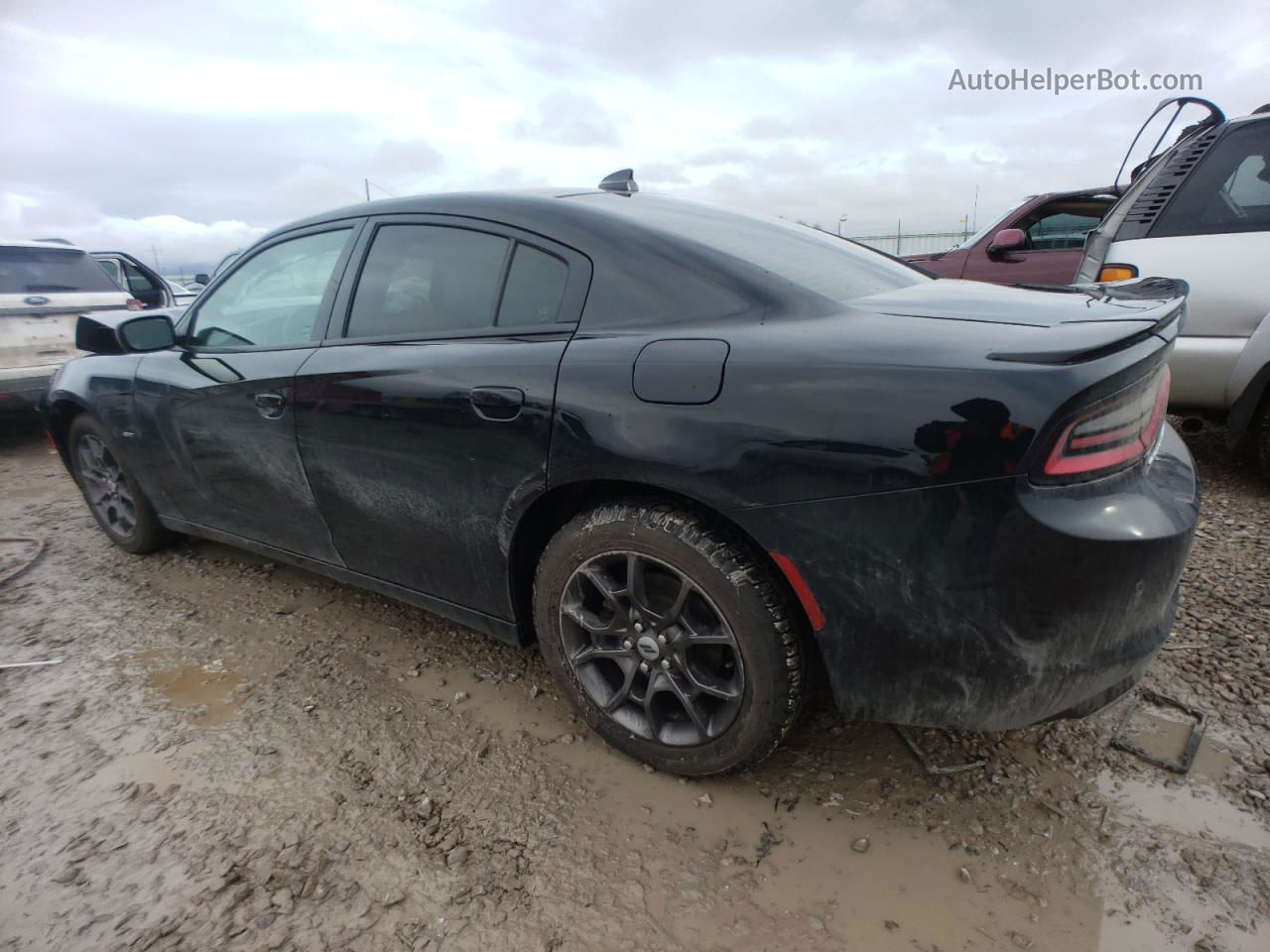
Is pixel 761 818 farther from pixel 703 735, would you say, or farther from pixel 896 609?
pixel 896 609

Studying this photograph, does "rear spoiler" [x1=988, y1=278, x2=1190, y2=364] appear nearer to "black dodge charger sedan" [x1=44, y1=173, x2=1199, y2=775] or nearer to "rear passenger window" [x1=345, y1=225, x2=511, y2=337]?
"black dodge charger sedan" [x1=44, y1=173, x2=1199, y2=775]

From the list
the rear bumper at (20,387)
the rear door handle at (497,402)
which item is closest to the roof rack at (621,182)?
the rear door handle at (497,402)

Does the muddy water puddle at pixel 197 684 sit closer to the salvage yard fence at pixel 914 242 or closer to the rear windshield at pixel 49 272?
the rear windshield at pixel 49 272

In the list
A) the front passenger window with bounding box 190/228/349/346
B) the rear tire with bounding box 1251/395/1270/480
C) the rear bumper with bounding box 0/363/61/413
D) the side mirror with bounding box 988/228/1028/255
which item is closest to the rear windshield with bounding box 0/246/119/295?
the rear bumper with bounding box 0/363/61/413

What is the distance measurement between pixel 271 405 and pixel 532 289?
112 centimetres

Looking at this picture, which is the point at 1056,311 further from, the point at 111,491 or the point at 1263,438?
the point at 111,491

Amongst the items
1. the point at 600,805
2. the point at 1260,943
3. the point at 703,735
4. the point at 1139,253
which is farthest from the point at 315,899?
the point at 1139,253

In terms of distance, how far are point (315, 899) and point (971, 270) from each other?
616 centimetres

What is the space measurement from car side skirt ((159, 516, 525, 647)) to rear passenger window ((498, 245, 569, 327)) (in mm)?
911

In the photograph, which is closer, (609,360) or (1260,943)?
(1260,943)

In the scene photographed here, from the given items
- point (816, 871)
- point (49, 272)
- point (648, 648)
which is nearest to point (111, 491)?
point (648, 648)

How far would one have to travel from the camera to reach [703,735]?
75.5 inches

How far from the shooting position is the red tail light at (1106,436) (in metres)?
1.41

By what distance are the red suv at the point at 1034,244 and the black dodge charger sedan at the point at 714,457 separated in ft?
13.3
